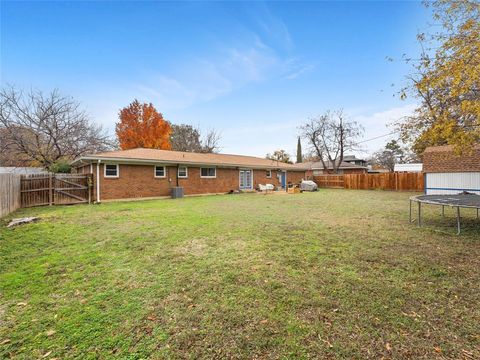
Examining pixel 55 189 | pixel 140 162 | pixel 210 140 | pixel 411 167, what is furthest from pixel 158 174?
pixel 411 167

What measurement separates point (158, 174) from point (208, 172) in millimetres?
4117

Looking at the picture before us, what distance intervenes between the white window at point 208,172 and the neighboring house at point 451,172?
48.6 feet

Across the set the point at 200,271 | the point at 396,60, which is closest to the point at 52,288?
the point at 200,271

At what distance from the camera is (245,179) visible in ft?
69.5

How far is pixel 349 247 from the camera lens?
15.8 feet

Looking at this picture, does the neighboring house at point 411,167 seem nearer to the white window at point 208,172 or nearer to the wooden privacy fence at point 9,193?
the white window at point 208,172

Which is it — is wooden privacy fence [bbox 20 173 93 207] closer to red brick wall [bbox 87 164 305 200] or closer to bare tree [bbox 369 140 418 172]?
red brick wall [bbox 87 164 305 200]

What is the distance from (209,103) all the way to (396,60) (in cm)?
1711

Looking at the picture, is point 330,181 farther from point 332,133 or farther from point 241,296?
point 241,296

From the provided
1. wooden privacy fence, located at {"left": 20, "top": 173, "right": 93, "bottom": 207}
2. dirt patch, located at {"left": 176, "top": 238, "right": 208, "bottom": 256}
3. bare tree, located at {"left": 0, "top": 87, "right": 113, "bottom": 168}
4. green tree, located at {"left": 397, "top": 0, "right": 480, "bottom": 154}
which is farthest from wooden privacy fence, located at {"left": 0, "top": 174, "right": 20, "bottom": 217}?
green tree, located at {"left": 397, "top": 0, "right": 480, "bottom": 154}

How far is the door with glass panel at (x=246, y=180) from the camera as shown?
20.9 meters

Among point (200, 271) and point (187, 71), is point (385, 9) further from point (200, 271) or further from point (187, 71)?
point (200, 271)

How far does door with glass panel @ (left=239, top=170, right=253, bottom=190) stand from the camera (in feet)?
68.6

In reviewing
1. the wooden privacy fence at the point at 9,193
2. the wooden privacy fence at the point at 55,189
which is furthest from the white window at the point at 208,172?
the wooden privacy fence at the point at 9,193
